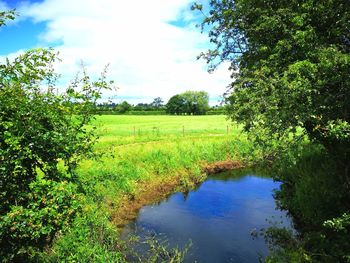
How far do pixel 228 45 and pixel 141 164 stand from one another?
44.8 feet

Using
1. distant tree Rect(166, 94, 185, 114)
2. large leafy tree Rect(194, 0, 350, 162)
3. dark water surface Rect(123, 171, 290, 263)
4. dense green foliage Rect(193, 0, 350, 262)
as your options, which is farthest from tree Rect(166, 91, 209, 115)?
large leafy tree Rect(194, 0, 350, 162)

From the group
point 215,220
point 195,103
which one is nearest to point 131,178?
point 215,220

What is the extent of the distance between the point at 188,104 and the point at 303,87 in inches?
6417

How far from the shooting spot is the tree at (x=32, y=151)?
25.5 feet

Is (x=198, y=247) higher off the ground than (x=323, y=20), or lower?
lower

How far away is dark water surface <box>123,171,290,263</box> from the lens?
17.3 meters

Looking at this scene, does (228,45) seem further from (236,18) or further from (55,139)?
(55,139)

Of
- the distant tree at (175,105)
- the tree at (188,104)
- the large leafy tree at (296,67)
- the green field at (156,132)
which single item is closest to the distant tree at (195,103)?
the tree at (188,104)

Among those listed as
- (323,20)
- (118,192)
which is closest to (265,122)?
(323,20)

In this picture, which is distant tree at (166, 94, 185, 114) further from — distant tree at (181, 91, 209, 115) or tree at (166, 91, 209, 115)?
distant tree at (181, 91, 209, 115)

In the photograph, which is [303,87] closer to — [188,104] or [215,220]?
[215,220]

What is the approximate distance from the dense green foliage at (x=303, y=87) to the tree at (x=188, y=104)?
490 feet

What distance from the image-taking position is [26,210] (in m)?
7.69

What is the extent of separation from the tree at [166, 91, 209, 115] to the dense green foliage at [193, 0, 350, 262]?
149417 millimetres
